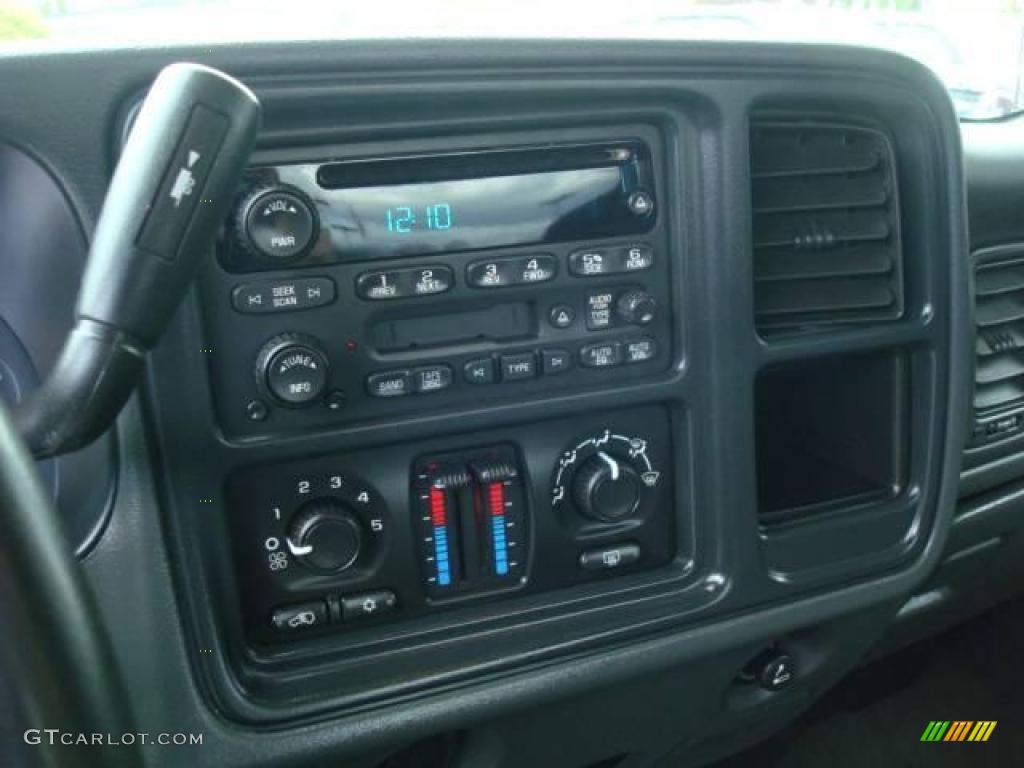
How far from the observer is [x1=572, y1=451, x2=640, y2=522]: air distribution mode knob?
904 mm

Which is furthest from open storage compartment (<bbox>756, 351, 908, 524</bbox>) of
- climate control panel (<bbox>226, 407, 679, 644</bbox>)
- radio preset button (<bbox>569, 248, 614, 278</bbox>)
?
radio preset button (<bbox>569, 248, 614, 278</bbox>)

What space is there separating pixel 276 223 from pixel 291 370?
0.36ft

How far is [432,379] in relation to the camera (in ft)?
2.69

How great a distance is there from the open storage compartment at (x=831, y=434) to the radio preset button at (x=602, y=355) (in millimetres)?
240

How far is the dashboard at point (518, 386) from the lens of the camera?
2.50 feet

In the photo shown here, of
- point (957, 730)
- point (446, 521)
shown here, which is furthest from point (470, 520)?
point (957, 730)

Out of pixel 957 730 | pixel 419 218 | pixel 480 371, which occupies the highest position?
pixel 419 218

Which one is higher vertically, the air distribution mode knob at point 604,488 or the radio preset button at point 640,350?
the radio preset button at point 640,350

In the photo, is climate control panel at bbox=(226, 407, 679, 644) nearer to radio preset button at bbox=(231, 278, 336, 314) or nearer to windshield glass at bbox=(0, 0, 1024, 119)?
radio preset button at bbox=(231, 278, 336, 314)

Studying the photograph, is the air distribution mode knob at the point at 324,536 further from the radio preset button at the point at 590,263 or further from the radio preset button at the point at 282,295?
the radio preset button at the point at 590,263

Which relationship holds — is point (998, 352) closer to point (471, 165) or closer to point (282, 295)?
point (471, 165)

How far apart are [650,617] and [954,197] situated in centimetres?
51

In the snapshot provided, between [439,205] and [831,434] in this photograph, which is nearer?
[439,205]

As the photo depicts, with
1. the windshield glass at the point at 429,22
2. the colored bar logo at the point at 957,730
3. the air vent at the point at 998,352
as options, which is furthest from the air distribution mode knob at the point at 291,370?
the colored bar logo at the point at 957,730
